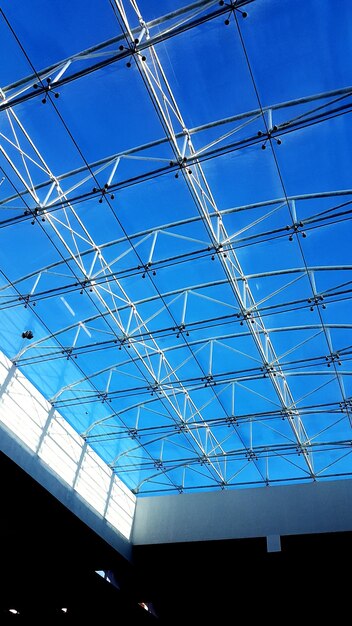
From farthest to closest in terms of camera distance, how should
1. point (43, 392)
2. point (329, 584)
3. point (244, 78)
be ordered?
point (329, 584) < point (43, 392) < point (244, 78)

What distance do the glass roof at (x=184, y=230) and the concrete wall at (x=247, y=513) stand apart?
1414 mm

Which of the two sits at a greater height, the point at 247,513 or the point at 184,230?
the point at 184,230

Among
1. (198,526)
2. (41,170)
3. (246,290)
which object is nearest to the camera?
(41,170)

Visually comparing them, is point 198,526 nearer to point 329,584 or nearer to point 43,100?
point 329,584

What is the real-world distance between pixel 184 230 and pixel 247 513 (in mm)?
15654

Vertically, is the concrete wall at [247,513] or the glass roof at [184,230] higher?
the glass roof at [184,230]

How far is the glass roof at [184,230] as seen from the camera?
47.8ft

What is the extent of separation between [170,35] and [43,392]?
17411mm

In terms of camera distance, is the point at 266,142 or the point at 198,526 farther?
the point at 198,526

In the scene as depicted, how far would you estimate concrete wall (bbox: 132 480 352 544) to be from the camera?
998 inches

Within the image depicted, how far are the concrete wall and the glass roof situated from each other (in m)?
1.41

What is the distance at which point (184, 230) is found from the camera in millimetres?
19781

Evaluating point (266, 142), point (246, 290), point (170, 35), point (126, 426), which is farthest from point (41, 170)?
point (126, 426)

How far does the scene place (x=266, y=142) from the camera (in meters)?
16.4
